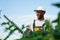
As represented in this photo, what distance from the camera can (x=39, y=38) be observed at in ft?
2.84

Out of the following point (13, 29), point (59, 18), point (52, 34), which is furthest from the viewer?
point (13, 29)

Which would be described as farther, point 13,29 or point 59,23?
point 13,29

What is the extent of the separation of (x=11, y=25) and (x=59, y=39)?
1082 millimetres

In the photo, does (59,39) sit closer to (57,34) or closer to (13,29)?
(57,34)

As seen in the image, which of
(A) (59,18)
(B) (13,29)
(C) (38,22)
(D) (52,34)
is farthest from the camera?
(C) (38,22)

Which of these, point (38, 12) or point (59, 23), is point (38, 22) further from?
point (59, 23)

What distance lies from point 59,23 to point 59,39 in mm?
183

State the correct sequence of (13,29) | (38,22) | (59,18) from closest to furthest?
(59,18), (13,29), (38,22)

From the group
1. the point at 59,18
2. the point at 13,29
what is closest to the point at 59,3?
the point at 59,18

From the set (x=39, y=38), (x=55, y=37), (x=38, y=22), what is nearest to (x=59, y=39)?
(x=55, y=37)

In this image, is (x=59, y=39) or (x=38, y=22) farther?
(x=38, y=22)

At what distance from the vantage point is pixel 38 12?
660 cm

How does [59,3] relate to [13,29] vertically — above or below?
above

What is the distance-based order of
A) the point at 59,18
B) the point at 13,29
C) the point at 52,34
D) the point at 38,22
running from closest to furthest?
the point at 52,34
the point at 59,18
the point at 13,29
the point at 38,22
